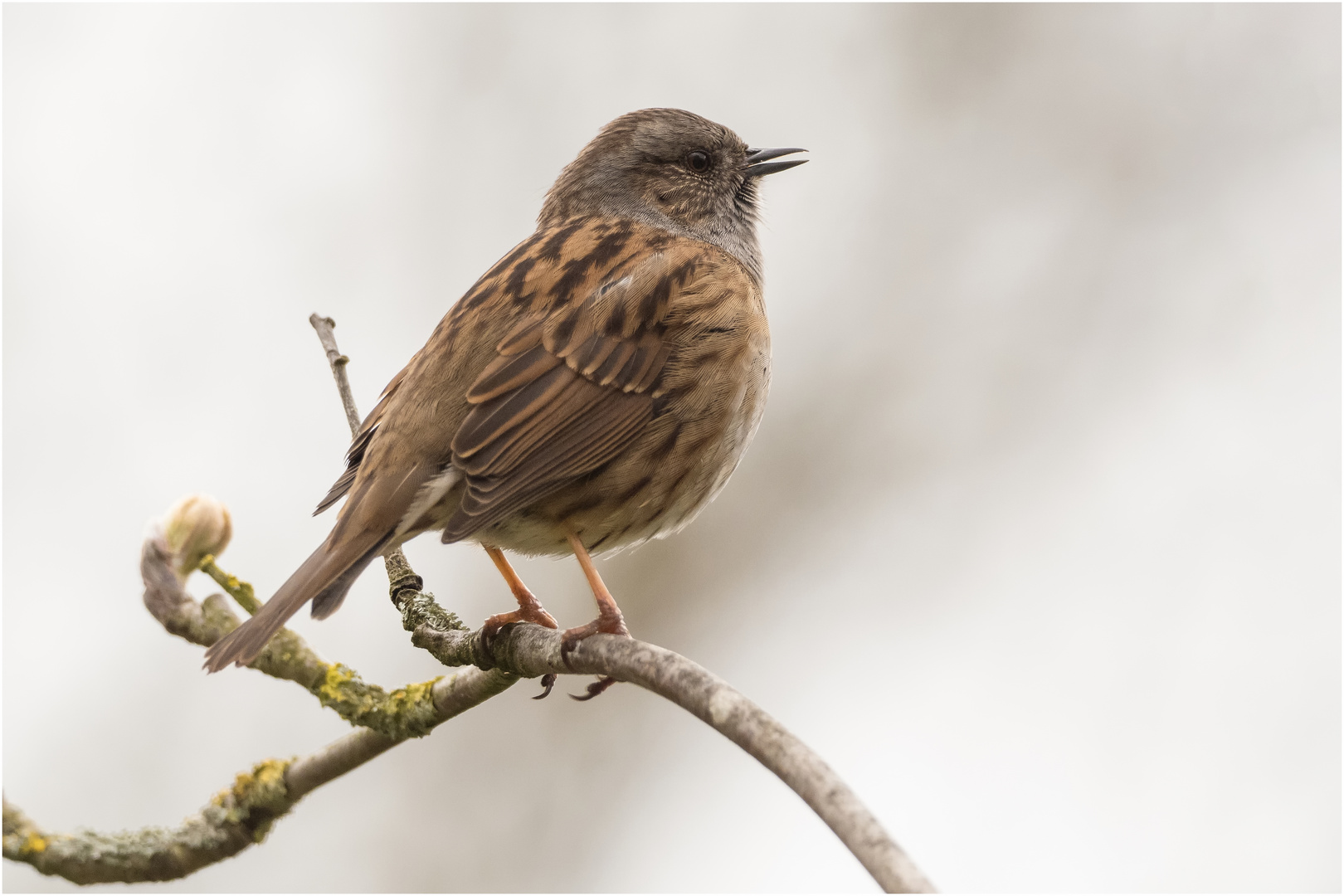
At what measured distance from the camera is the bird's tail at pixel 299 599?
3129 millimetres

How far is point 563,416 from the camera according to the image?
390 centimetres

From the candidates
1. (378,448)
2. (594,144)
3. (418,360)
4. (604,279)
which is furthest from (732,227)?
(378,448)

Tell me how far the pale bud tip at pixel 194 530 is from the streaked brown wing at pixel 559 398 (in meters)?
0.85

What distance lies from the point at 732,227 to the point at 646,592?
3317mm

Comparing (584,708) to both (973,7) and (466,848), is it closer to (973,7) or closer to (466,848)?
(466,848)

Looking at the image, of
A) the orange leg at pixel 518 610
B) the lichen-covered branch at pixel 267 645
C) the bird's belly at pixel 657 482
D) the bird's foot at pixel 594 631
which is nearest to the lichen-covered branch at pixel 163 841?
the lichen-covered branch at pixel 267 645

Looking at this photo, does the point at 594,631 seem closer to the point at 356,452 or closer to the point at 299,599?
the point at 299,599

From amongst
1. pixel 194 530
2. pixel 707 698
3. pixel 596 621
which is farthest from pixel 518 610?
pixel 707 698

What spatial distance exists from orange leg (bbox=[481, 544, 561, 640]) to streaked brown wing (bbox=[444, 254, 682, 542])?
0.28 metres

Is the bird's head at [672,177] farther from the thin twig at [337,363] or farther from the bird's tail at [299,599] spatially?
the bird's tail at [299,599]

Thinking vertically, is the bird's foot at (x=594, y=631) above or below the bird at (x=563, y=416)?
below

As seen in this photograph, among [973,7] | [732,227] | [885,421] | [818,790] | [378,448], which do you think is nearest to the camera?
[818,790]

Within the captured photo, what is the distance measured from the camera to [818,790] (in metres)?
2.06

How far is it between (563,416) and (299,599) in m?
1.02
